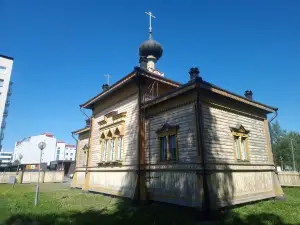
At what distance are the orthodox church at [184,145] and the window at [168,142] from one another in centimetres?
4

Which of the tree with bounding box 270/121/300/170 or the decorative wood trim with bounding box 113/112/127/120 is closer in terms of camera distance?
the decorative wood trim with bounding box 113/112/127/120

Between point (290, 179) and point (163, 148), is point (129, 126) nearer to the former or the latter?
point (163, 148)

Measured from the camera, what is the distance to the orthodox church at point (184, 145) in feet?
28.5

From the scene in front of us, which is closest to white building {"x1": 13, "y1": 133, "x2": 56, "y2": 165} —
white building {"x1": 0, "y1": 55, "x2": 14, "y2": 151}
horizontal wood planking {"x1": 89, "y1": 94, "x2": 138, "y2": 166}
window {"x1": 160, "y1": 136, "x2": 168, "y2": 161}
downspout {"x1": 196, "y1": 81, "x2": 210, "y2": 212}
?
Result: white building {"x1": 0, "y1": 55, "x2": 14, "y2": 151}

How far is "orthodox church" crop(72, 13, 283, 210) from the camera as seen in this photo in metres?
8.69

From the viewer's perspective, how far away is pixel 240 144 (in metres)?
10.4

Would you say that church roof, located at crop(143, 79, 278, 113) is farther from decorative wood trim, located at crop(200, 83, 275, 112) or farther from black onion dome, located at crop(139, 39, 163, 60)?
black onion dome, located at crop(139, 39, 163, 60)

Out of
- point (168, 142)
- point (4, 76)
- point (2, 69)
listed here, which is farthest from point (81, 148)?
point (2, 69)

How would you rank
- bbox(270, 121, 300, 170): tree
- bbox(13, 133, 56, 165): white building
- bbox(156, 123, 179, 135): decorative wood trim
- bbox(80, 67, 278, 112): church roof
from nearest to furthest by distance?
1. bbox(80, 67, 278, 112): church roof
2. bbox(156, 123, 179, 135): decorative wood trim
3. bbox(270, 121, 300, 170): tree
4. bbox(13, 133, 56, 165): white building

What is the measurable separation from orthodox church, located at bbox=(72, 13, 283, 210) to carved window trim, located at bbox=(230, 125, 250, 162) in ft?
0.16

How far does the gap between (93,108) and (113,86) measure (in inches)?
169

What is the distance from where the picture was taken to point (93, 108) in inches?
661

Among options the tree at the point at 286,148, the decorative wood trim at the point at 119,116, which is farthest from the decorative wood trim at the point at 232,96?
the tree at the point at 286,148

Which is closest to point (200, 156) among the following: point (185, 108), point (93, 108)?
point (185, 108)
